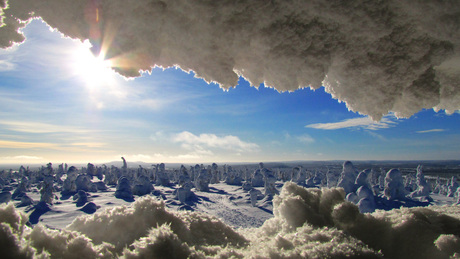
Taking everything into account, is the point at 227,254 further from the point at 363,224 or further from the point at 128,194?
the point at 128,194

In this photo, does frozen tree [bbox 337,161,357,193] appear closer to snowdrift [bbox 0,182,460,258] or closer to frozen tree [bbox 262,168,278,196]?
frozen tree [bbox 262,168,278,196]

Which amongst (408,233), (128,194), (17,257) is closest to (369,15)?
(408,233)

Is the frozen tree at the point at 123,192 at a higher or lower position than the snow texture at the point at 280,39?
lower

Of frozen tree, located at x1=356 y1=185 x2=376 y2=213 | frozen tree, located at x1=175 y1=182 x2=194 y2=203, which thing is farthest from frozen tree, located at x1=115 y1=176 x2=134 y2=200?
frozen tree, located at x1=356 y1=185 x2=376 y2=213

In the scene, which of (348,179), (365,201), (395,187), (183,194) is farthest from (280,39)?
(395,187)

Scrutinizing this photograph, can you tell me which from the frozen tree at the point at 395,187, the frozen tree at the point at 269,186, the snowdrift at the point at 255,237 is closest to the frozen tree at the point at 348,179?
the frozen tree at the point at 395,187

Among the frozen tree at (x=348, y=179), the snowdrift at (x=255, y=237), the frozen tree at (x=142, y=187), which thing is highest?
the snowdrift at (x=255, y=237)

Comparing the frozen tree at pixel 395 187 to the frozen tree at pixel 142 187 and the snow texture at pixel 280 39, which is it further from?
the frozen tree at pixel 142 187
